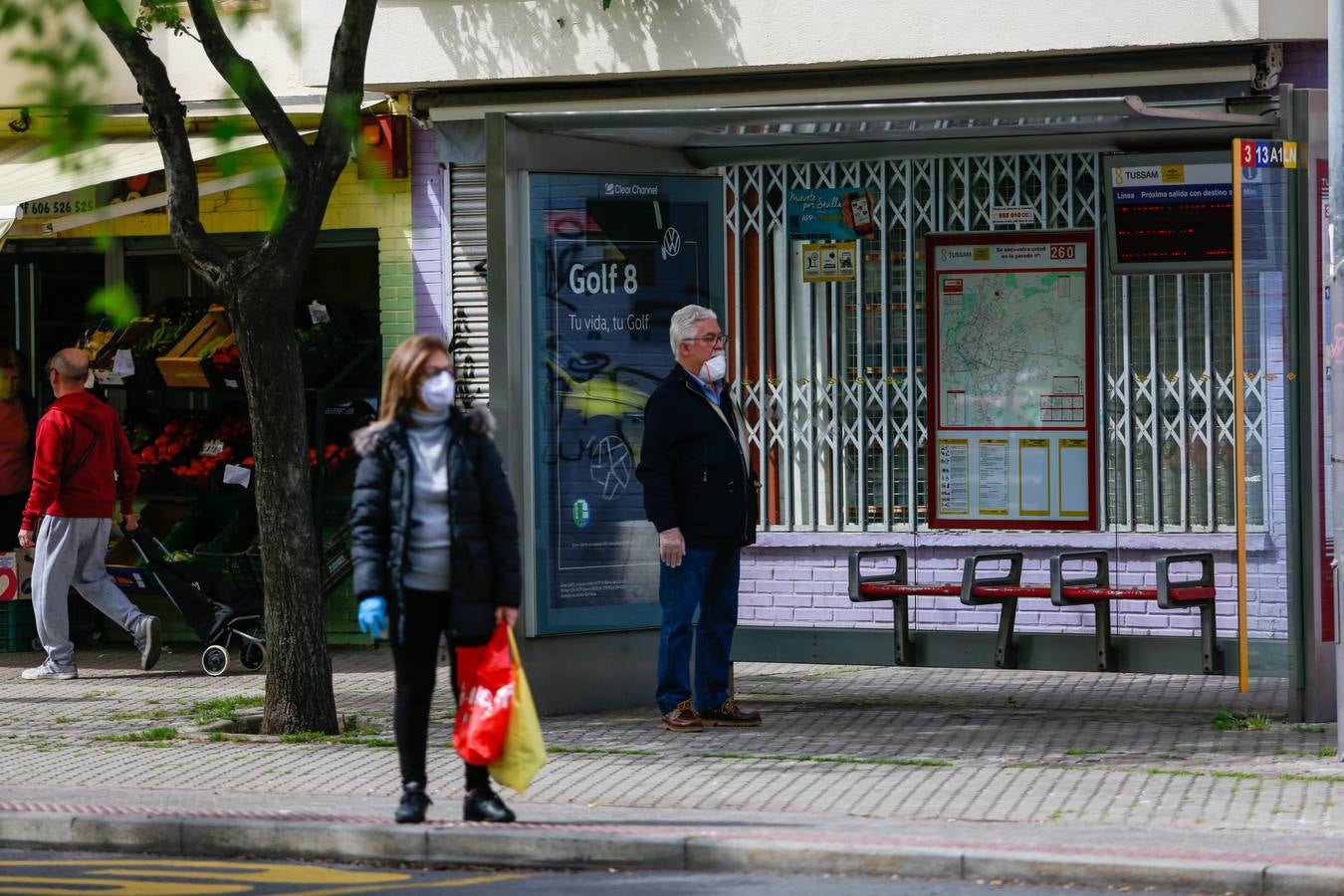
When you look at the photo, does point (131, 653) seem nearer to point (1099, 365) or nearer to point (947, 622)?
point (947, 622)

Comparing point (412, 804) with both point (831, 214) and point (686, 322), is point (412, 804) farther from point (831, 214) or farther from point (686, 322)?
point (831, 214)

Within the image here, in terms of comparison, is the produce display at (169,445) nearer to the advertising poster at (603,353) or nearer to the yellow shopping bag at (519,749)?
the advertising poster at (603,353)

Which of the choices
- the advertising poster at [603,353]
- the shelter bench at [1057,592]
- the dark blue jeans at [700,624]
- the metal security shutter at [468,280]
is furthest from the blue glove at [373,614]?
the metal security shutter at [468,280]

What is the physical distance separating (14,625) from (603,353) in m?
6.18

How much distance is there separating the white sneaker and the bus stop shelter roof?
494cm

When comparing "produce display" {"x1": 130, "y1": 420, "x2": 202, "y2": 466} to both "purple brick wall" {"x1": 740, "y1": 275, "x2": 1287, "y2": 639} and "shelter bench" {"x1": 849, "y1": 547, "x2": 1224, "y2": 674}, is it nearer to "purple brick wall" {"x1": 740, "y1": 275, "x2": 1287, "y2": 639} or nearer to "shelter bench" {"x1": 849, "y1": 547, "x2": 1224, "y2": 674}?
Result: "purple brick wall" {"x1": 740, "y1": 275, "x2": 1287, "y2": 639}

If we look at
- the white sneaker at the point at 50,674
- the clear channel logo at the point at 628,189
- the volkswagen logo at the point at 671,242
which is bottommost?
the white sneaker at the point at 50,674

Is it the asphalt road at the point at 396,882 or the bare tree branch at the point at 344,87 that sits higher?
the bare tree branch at the point at 344,87

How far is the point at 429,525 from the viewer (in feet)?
26.3

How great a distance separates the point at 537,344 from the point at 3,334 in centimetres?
627

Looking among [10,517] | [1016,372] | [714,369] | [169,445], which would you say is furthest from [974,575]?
[10,517]

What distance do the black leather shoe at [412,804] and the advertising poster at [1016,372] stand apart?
5845 millimetres

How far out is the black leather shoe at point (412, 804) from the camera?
8.15 m

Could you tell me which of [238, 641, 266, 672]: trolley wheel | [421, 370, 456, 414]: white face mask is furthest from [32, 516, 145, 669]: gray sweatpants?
[421, 370, 456, 414]: white face mask
